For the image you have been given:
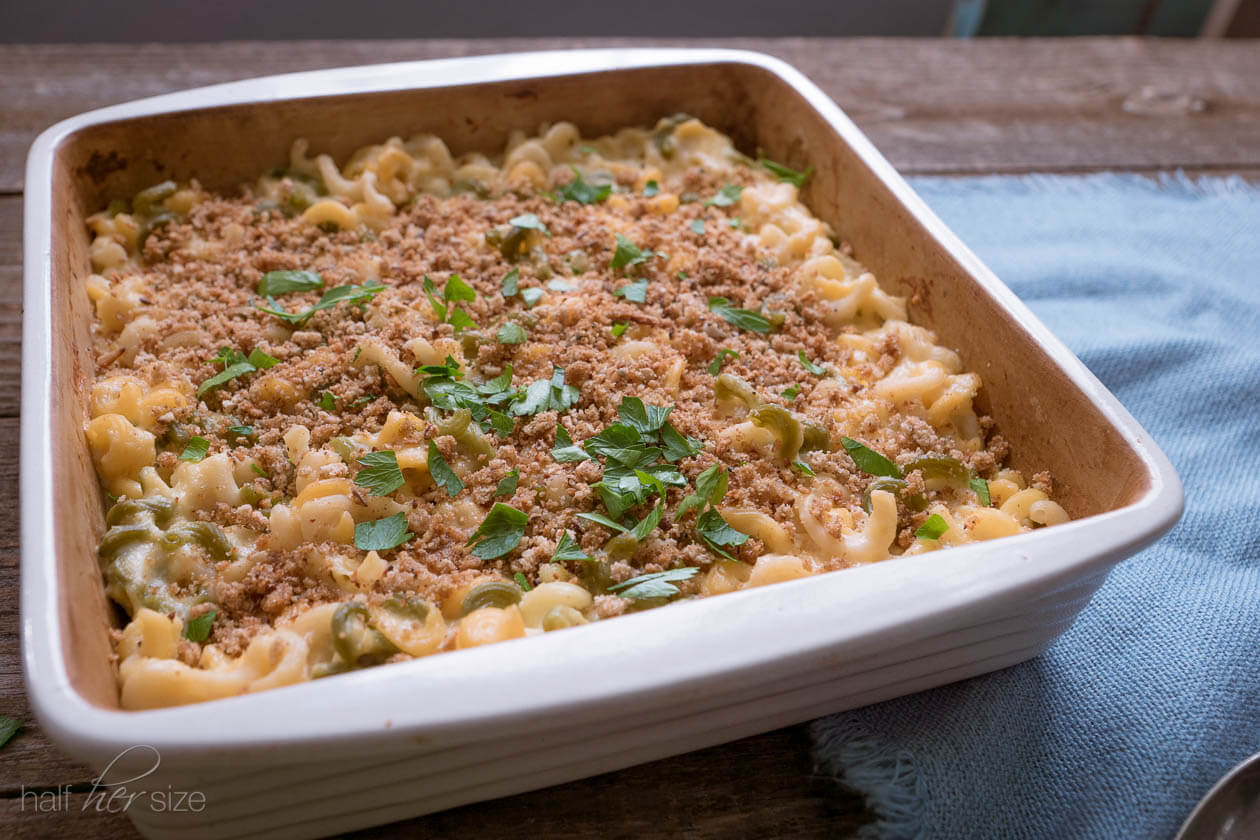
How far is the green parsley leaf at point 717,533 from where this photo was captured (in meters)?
1.55

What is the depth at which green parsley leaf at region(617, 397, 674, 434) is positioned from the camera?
1.71m

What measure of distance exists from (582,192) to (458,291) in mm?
473

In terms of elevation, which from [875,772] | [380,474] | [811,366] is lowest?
[875,772]

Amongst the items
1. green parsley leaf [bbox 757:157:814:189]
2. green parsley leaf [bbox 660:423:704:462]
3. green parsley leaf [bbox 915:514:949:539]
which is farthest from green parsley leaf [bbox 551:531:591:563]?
green parsley leaf [bbox 757:157:814:189]

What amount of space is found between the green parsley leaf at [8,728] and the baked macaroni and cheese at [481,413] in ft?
0.69

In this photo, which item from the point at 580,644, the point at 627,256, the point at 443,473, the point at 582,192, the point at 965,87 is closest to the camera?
the point at 580,644

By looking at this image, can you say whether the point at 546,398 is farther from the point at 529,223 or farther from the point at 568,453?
the point at 529,223

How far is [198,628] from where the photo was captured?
1406 millimetres

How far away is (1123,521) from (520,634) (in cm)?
76

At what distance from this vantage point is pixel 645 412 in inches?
67.9

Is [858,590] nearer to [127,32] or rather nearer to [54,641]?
[54,641]

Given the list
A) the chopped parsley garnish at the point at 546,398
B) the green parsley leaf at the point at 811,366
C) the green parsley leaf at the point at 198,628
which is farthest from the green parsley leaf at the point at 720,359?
the green parsley leaf at the point at 198,628

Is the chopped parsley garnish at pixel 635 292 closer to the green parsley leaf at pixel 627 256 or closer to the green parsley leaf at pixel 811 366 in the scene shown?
the green parsley leaf at pixel 627 256

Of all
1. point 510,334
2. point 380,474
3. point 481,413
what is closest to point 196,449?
point 380,474
